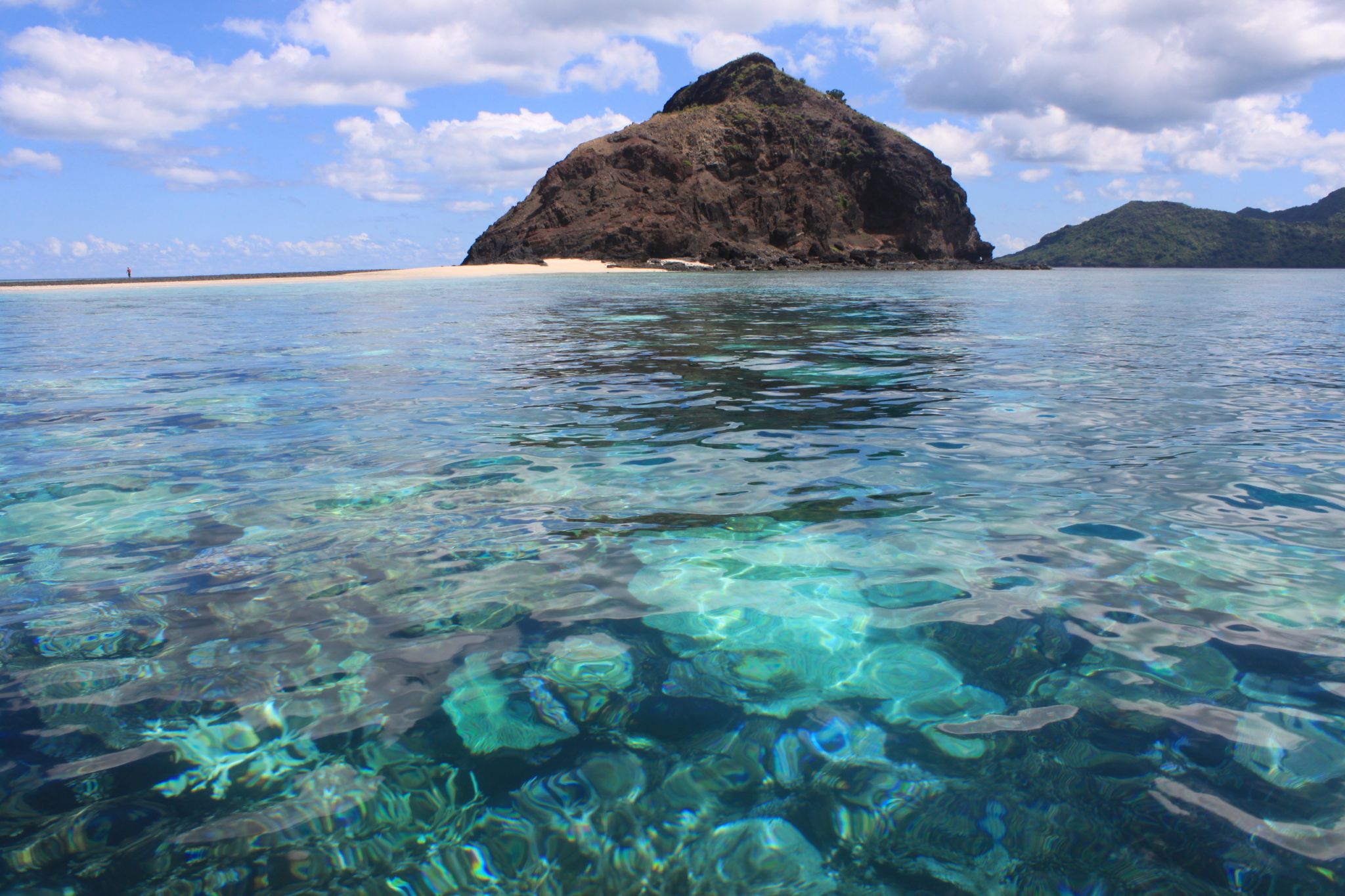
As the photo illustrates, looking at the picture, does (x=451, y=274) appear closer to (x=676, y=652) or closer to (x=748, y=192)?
(x=748, y=192)

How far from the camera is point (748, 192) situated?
75.4 meters

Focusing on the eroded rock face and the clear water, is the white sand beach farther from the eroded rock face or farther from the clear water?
the clear water

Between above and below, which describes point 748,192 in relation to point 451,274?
above

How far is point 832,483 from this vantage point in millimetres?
5020

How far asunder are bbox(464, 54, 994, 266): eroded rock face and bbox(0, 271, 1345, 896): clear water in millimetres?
58334

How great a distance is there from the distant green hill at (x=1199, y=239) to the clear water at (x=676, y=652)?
4664 inches

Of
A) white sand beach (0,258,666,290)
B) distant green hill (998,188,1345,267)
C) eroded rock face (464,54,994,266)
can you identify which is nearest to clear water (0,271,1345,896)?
white sand beach (0,258,666,290)

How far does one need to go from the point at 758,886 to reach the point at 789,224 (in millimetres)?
78501

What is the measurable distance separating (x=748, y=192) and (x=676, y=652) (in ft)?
254

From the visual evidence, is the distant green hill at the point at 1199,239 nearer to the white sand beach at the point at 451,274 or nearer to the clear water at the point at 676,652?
the white sand beach at the point at 451,274

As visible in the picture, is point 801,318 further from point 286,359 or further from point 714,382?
point 286,359

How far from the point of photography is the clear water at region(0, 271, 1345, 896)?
1.95 m

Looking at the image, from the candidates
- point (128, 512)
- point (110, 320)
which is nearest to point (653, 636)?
point (128, 512)

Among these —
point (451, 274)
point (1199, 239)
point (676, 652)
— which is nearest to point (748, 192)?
point (451, 274)
